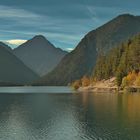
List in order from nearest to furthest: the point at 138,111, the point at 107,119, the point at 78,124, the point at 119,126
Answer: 1. the point at 119,126
2. the point at 78,124
3. the point at 107,119
4. the point at 138,111

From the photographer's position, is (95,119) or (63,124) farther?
(95,119)

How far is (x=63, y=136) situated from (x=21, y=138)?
9346mm

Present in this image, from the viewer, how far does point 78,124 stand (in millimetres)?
100812

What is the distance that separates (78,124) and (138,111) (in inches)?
1215

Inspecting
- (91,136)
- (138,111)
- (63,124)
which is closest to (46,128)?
(63,124)

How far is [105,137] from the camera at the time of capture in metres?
80.7

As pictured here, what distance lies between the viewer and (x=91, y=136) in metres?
82.1

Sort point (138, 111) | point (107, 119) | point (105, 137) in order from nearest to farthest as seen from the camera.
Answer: point (105, 137), point (107, 119), point (138, 111)

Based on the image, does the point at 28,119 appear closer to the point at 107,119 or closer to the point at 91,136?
the point at 107,119

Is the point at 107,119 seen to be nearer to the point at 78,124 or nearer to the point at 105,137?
the point at 78,124

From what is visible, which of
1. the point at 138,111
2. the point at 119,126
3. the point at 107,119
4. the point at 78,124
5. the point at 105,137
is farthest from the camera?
the point at 138,111

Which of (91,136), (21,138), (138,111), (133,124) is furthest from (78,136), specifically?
(138,111)

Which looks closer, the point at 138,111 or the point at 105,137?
the point at 105,137

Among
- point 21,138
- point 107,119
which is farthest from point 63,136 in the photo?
point 107,119
